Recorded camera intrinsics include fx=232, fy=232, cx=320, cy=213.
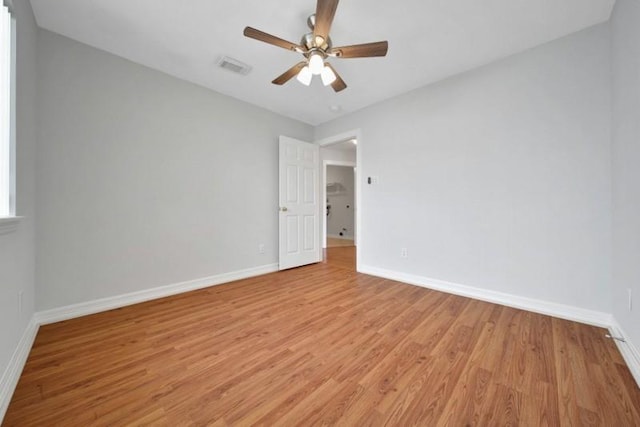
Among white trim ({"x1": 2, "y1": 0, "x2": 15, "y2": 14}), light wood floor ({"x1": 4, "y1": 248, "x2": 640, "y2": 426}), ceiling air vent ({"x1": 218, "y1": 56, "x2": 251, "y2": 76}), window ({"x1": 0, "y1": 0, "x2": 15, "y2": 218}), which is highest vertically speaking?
ceiling air vent ({"x1": 218, "y1": 56, "x2": 251, "y2": 76})

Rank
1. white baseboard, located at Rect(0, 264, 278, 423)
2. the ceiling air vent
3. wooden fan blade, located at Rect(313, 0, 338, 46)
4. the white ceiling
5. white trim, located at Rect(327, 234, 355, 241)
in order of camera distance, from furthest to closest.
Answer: white trim, located at Rect(327, 234, 355, 241) < the ceiling air vent < the white ceiling < wooden fan blade, located at Rect(313, 0, 338, 46) < white baseboard, located at Rect(0, 264, 278, 423)

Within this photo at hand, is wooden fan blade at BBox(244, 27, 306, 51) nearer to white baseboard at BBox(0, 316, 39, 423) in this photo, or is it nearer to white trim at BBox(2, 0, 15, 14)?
white trim at BBox(2, 0, 15, 14)

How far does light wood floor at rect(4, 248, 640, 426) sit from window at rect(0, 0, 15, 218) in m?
1.01

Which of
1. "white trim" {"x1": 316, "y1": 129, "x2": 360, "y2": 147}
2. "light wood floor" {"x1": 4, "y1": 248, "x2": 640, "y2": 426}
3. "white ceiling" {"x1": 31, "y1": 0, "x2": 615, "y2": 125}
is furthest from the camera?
"white trim" {"x1": 316, "y1": 129, "x2": 360, "y2": 147}

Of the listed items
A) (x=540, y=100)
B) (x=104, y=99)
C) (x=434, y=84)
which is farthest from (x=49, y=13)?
(x=540, y=100)

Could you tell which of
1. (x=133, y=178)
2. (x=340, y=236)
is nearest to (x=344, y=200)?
(x=340, y=236)

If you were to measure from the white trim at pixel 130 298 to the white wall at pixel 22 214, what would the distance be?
0.22m

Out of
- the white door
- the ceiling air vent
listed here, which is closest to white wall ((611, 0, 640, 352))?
the ceiling air vent

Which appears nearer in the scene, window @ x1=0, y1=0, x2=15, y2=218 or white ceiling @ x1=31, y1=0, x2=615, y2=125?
window @ x1=0, y1=0, x2=15, y2=218

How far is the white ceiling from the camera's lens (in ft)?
5.64

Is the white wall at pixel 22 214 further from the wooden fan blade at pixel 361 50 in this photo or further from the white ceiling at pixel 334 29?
the wooden fan blade at pixel 361 50

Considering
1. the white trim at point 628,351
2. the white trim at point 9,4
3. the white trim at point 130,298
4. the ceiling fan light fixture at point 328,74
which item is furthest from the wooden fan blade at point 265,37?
the white trim at point 628,351

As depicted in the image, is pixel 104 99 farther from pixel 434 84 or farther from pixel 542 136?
pixel 542 136

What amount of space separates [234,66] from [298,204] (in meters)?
2.01
